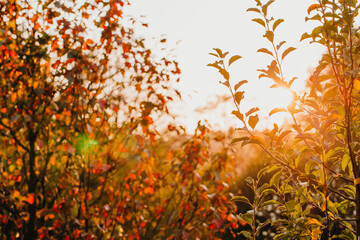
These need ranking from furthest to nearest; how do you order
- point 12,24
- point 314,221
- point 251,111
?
point 12,24
point 251,111
point 314,221

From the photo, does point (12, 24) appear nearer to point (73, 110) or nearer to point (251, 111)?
point (73, 110)

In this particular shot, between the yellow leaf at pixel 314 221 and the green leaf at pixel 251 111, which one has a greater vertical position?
the green leaf at pixel 251 111

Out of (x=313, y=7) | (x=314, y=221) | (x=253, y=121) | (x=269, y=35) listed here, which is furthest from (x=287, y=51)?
(x=314, y=221)

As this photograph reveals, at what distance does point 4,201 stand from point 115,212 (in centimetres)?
104

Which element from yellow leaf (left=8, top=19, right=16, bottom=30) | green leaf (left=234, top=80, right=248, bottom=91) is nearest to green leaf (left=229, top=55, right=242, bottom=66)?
green leaf (left=234, top=80, right=248, bottom=91)

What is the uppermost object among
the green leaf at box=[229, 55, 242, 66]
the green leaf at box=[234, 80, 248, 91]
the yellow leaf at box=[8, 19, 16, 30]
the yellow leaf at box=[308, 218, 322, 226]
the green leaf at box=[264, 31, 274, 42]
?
the yellow leaf at box=[8, 19, 16, 30]

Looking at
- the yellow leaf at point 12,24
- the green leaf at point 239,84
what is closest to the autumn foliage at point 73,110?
the yellow leaf at point 12,24

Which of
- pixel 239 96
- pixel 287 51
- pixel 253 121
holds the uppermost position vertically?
pixel 287 51

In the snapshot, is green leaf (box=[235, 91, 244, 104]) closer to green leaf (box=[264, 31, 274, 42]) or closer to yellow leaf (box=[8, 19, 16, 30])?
green leaf (box=[264, 31, 274, 42])

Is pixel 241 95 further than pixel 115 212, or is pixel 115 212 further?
pixel 115 212

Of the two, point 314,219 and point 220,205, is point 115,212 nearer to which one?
point 220,205

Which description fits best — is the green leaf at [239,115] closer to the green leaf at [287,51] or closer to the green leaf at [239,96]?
the green leaf at [239,96]

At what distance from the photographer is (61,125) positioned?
3.38 m

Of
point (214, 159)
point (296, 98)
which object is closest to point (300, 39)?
point (296, 98)
